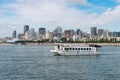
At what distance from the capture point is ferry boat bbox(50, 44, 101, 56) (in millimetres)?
127019

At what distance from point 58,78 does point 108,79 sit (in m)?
8.96

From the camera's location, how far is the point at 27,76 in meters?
65.1

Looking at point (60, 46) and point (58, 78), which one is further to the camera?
point (60, 46)

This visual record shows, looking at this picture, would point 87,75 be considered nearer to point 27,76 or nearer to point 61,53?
point 27,76

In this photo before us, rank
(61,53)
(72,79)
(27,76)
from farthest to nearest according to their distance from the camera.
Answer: (61,53), (27,76), (72,79)

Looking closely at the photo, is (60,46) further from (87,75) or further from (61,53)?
(87,75)

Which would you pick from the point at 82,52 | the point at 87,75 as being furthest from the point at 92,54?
the point at 87,75

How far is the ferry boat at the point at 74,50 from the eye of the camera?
127 metres

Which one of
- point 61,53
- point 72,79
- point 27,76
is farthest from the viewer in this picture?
point 61,53

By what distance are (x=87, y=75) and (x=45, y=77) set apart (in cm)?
869

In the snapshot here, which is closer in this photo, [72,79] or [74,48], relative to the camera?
[72,79]

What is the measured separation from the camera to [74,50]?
422 ft

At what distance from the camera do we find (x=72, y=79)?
200 feet

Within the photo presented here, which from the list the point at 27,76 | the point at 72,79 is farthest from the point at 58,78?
the point at 27,76
